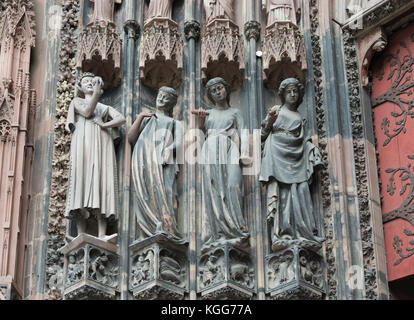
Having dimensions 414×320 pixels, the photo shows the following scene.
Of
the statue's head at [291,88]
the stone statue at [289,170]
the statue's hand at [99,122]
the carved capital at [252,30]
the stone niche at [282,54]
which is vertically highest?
the carved capital at [252,30]

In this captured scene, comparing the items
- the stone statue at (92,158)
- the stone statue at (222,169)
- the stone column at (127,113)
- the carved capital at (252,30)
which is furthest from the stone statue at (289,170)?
the stone statue at (92,158)

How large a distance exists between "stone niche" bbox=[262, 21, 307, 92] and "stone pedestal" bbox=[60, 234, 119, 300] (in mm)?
2705

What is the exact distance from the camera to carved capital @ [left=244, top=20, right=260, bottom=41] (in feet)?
44.8

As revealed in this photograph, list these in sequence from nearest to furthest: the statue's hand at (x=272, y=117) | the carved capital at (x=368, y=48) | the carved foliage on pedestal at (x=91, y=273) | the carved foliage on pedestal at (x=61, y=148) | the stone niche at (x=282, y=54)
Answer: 1. the carved foliage on pedestal at (x=91, y=273)
2. the carved foliage on pedestal at (x=61, y=148)
3. the statue's hand at (x=272, y=117)
4. the stone niche at (x=282, y=54)
5. the carved capital at (x=368, y=48)

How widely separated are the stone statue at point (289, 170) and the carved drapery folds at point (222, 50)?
619 mm

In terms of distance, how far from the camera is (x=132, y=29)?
44.9 ft

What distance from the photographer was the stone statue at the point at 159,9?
13703 millimetres

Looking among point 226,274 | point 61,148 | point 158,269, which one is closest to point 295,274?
point 226,274

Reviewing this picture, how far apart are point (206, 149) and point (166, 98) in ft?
2.54

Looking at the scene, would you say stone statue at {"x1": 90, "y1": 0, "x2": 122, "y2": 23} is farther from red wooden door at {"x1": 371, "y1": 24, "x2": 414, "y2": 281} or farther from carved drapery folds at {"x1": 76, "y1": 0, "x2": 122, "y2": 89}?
red wooden door at {"x1": 371, "y1": 24, "x2": 414, "y2": 281}

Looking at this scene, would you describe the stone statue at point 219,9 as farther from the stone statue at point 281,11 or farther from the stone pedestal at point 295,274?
the stone pedestal at point 295,274

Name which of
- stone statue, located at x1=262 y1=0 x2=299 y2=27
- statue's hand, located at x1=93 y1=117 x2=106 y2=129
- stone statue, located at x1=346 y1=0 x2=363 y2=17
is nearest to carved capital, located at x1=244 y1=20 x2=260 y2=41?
stone statue, located at x1=262 y1=0 x2=299 y2=27

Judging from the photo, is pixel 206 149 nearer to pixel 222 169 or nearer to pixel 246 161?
pixel 222 169
